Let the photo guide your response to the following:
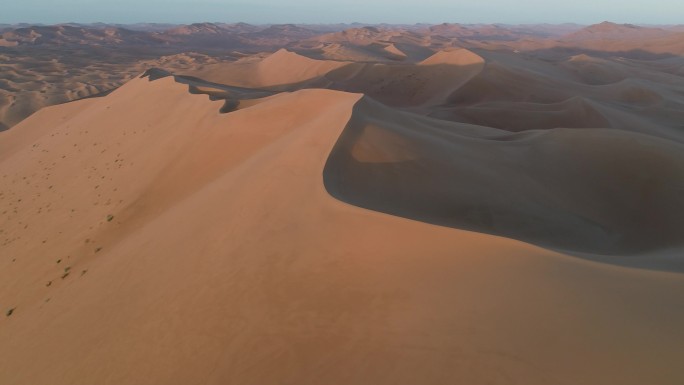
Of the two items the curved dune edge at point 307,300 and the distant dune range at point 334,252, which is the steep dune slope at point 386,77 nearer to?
the distant dune range at point 334,252

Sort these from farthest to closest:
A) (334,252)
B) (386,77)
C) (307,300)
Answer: (386,77)
(334,252)
(307,300)

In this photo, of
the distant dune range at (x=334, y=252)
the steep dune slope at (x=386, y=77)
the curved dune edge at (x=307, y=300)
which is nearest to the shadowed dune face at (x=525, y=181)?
the distant dune range at (x=334, y=252)

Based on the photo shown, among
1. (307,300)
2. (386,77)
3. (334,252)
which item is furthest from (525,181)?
(386,77)

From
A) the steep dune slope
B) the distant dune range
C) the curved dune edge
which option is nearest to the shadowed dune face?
the distant dune range

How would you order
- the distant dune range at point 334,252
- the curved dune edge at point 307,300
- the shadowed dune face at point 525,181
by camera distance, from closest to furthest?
1. the curved dune edge at point 307,300
2. the distant dune range at point 334,252
3. the shadowed dune face at point 525,181

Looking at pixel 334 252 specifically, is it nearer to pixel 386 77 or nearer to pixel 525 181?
pixel 525 181

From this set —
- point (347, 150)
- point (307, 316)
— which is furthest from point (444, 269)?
point (347, 150)

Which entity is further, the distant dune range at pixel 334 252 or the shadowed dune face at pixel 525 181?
the shadowed dune face at pixel 525 181
